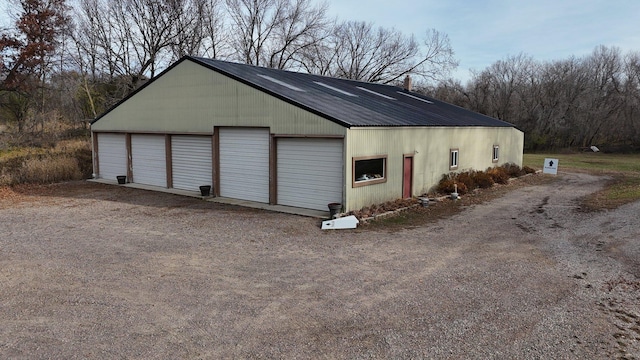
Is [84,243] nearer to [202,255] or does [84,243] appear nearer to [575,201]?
[202,255]

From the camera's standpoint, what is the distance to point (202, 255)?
354 inches

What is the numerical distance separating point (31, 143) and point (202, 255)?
23280mm

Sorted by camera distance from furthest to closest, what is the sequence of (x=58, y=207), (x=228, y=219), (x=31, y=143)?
1. (x=31, y=143)
2. (x=58, y=207)
3. (x=228, y=219)

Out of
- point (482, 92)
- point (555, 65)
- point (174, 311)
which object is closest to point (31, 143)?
point (174, 311)

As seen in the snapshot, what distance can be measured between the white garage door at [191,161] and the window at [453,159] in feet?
32.2

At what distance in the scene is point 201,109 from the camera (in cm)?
1636

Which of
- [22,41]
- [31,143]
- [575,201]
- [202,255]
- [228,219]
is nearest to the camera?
[202,255]

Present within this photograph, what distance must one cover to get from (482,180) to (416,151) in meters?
5.06

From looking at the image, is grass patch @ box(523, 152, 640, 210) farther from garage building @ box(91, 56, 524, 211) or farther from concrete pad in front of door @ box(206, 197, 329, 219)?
concrete pad in front of door @ box(206, 197, 329, 219)

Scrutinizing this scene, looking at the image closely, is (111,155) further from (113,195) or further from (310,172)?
(310,172)

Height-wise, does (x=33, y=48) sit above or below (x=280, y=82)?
above

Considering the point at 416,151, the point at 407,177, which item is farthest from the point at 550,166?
the point at 407,177

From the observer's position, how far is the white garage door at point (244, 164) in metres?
14.7

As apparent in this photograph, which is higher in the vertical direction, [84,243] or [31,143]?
[31,143]
